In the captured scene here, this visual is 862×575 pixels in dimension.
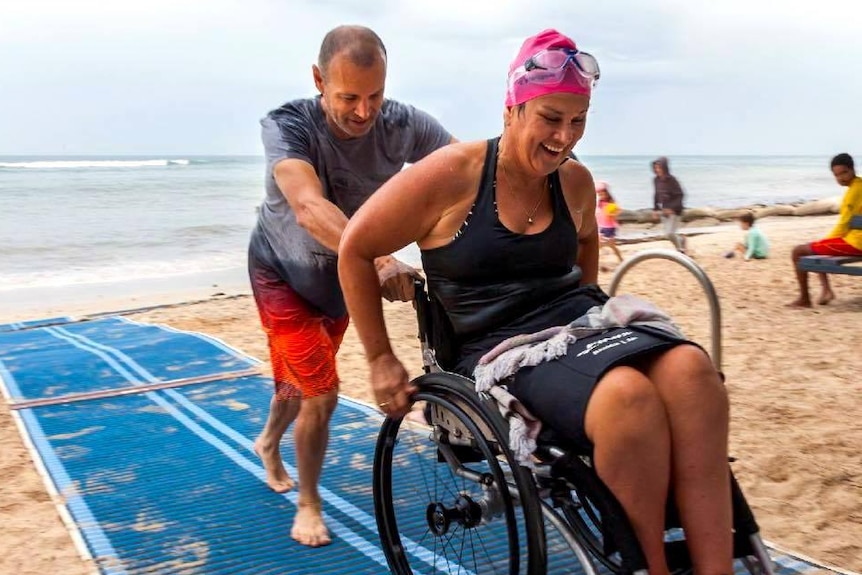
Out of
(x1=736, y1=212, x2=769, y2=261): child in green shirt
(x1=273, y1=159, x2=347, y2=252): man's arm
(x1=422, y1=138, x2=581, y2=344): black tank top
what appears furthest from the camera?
(x1=736, y1=212, x2=769, y2=261): child in green shirt

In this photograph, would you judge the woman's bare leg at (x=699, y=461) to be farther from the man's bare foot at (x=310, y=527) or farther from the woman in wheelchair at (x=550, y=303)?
the man's bare foot at (x=310, y=527)

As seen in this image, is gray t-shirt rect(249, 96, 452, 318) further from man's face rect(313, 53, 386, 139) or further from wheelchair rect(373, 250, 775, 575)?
wheelchair rect(373, 250, 775, 575)

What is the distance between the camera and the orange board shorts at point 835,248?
736cm

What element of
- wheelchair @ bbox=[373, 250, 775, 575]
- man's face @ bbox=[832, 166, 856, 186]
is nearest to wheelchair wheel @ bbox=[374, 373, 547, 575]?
wheelchair @ bbox=[373, 250, 775, 575]

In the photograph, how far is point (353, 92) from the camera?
279 centimetres

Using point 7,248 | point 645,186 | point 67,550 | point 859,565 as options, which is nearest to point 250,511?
point 67,550

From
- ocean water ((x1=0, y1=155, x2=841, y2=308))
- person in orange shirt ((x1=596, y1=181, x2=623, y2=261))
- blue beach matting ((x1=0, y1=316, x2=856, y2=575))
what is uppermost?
person in orange shirt ((x1=596, y1=181, x2=623, y2=261))

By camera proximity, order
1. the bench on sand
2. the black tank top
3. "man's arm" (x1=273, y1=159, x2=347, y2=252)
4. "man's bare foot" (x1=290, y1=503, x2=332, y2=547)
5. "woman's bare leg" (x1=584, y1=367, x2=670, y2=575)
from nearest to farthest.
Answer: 1. "woman's bare leg" (x1=584, y1=367, x2=670, y2=575)
2. the black tank top
3. "man's arm" (x1=273, y1=159, x2=347, y2=252)
4. "man's bare foot" (x1=290, y1=503, x2=332, y2=547)
5. the bench on sand

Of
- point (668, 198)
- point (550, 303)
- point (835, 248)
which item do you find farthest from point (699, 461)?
point (668, 198)

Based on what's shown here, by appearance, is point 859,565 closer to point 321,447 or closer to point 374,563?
point 374,563

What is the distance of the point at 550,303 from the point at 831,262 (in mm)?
5790

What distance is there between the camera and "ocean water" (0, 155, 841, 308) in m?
13.5

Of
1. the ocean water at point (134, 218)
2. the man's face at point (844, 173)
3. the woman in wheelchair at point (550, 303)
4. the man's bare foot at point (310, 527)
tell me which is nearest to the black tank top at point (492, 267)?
the woman in wheelchair at point (550, 303)

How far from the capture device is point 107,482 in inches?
147
